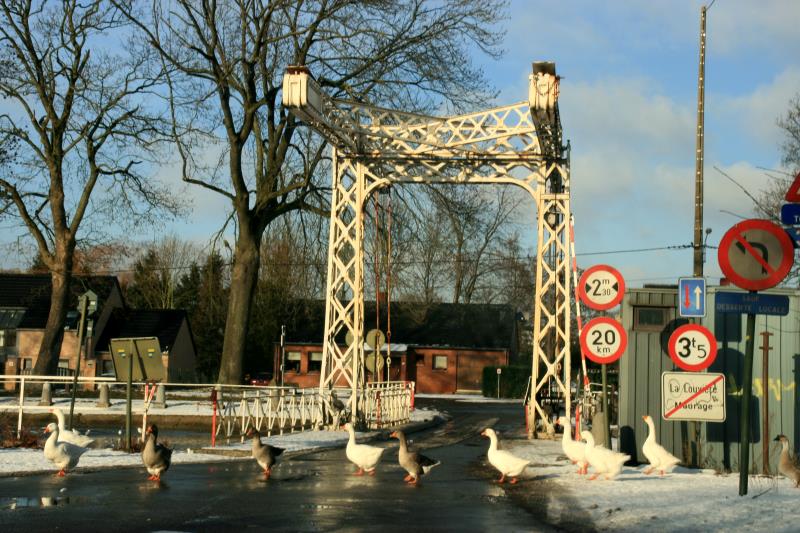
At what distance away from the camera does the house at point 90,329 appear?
67750 millimetres

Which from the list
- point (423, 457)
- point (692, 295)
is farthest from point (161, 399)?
point (692, 295)

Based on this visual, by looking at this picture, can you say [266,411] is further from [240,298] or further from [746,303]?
[746,303]

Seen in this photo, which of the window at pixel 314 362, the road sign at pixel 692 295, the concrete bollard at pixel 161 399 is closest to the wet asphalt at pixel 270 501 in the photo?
the road sign at pixel 692 295

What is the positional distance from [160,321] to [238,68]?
39.8m

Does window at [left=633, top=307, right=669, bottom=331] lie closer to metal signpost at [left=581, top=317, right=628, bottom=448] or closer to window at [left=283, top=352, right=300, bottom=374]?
metal signpost at [left=581, top=317, right=628, bottom=448]

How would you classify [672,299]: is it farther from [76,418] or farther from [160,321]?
[160,321]

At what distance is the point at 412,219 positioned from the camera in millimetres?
33438

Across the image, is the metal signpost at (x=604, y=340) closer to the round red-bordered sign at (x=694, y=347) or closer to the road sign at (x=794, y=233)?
the round red-bordered sign at (x=694, y=347)

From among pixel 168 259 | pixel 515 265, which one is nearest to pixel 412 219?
pixel 515 265

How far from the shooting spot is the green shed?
1673 cm

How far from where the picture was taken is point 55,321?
130 feet

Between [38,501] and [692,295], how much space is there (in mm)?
9392

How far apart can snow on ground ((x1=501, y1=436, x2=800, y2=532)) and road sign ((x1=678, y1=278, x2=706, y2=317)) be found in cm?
237

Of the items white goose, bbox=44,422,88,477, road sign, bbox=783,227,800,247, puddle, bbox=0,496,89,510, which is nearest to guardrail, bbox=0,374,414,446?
white goose, bbox=44,422,88,477
